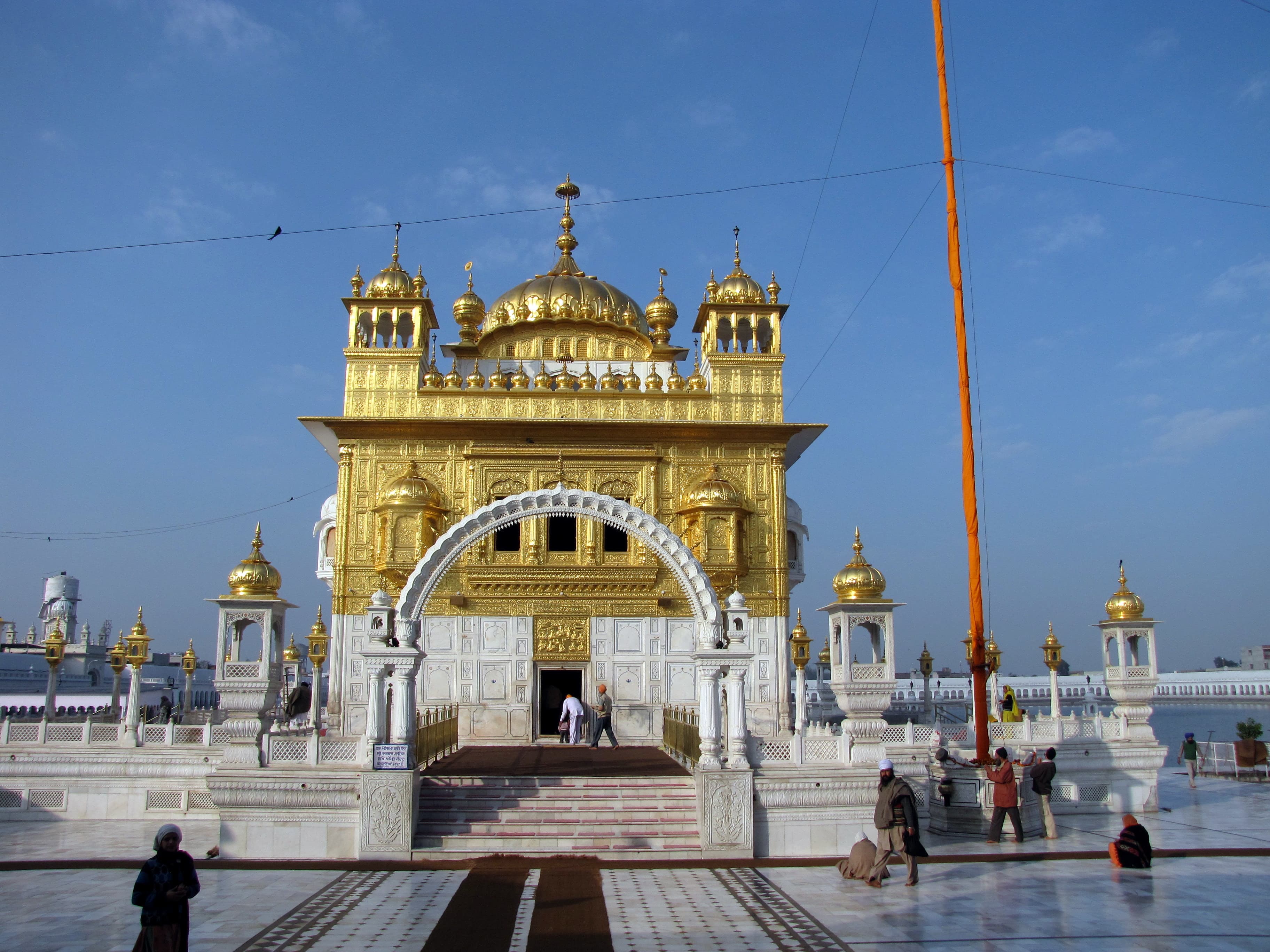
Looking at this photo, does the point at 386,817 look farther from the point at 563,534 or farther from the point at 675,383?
the point at 675,383

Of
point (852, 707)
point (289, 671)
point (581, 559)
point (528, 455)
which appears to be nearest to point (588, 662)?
point (581, 559)

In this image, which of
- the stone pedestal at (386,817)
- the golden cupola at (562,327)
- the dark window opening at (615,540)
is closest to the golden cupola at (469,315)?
the golden cupola at (562,327)

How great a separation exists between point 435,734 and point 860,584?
6401 millimetres

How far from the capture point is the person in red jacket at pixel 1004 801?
11.3m

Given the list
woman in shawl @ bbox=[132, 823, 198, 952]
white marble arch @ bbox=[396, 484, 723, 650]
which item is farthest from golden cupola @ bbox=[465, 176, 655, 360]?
woman in shawl @ bbox=[132, 823, 198, 952]

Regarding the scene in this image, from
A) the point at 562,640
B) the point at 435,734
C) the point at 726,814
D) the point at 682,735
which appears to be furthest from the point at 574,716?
the point at 726,814

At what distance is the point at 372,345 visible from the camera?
66.2 ft

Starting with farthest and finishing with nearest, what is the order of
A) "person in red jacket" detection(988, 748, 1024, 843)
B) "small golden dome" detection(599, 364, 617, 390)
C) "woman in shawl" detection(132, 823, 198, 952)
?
"small golden dome" detection(599, 364, 617, 390), "person in red jacket" detection(988, 748, 1024, 843), "woman in shawl" detection(132, 823, 198, 952)

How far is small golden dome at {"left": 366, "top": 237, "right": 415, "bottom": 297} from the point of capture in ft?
67.5

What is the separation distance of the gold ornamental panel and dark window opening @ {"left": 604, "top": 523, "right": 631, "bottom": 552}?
5.18 ft

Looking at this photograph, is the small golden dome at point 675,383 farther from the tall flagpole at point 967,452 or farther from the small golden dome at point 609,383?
the tall flagpole at point 967,452

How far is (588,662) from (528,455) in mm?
4271

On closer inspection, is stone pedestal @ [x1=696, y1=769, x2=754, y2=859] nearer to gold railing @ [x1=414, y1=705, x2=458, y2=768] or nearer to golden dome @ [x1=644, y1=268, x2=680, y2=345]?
A: gold railing @ [x1=414, y1=705, x2=458, y2=768]

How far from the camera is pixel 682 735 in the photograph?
13469 mm
